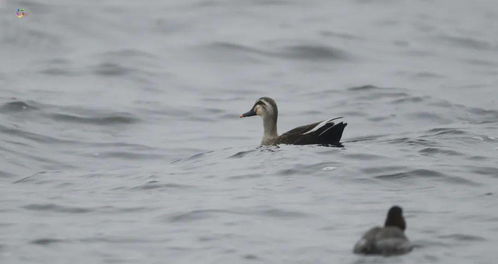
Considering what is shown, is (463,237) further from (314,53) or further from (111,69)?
(314,53)

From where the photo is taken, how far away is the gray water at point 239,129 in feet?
37.0

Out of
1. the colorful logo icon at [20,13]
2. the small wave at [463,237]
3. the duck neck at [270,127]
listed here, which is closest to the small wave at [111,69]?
the colorful logo icon at [20,13]

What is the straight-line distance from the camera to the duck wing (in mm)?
16203

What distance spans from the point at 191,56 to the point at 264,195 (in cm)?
1547

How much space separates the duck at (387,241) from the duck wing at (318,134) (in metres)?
6.11

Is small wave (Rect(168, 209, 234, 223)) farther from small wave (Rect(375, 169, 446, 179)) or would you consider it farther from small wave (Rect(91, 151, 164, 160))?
small wave (Rect(91, 151, 164, 160))

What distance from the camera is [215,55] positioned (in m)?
A: 28.7

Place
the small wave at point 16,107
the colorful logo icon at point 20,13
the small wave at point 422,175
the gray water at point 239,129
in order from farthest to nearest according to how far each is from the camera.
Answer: the colorful logo icon at point 20,13 < the small wave at point 16,107 < the small wave at point 422,175 < the gray water at point 239,129

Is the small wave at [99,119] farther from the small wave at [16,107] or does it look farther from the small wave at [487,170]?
the small wave at [487,170]

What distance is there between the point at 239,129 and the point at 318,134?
5180 millimetres

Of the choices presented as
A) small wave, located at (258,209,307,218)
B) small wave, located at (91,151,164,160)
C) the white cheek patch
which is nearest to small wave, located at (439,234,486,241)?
small wave, located at (258,209,307,218)

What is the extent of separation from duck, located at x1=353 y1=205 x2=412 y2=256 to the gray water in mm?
111

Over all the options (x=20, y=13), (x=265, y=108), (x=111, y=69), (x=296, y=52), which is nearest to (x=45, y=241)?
(x=265, y=108)

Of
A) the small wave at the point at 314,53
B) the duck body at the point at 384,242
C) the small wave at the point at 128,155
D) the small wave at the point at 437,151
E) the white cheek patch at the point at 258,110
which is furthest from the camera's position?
the small wave at the point at 314,53
